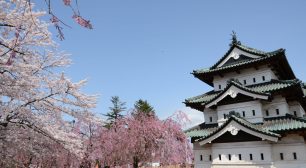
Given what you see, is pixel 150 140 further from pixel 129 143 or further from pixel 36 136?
pixel 36 136

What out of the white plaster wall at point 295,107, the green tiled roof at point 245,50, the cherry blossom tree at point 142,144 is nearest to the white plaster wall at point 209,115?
the green tiled roof at point 245,50

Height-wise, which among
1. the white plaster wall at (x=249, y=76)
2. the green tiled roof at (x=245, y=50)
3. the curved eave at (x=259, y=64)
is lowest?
the white plaster wall at (x=249, y=76)

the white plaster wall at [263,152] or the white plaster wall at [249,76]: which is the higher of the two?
the white plaster wall at [249,76]

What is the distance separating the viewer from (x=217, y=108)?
1598 cm

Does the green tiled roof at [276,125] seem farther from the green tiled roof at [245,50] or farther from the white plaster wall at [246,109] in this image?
the green tiled roof at [245,50]

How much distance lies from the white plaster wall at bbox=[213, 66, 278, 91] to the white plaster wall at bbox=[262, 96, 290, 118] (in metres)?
1.51

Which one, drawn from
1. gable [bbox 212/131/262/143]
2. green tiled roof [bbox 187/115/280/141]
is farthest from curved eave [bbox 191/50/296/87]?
gable [bbox 212/131/262/143]

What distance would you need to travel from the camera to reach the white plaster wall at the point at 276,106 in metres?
14.2

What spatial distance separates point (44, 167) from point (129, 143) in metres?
6.54

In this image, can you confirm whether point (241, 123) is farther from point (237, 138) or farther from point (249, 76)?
point (249, 76)

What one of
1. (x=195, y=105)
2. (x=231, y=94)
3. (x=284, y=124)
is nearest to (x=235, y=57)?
(x=231, y=94)

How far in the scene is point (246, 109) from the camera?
15000 mm

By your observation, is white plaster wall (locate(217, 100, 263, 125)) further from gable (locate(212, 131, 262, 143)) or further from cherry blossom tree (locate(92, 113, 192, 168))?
cherry blossom tree (locate(92, 113, 192, 168))

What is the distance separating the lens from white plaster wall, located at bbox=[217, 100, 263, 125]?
573 inches
